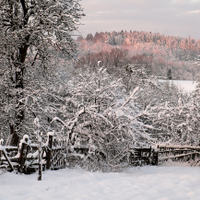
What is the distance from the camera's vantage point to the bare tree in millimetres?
9814

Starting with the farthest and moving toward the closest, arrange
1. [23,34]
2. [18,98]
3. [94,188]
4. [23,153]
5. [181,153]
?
[181,153]
[18,98]
[23,34]
[23,153]
[94,188]

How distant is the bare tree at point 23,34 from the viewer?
9814mm

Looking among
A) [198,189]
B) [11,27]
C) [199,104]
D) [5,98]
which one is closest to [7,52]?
[11,27]

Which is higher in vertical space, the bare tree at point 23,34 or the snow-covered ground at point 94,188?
the bare tree at point 23,34

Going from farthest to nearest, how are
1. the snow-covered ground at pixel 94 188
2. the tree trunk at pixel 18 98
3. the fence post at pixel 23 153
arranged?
the tree trunk at pixel 18 98, the fence post at pixel 23 153, the snow-covered ground at pixel 94 188

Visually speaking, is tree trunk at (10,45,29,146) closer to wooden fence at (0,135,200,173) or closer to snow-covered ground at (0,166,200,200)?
wooden fence at (0,135,200,173)

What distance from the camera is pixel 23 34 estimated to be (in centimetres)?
→ 957

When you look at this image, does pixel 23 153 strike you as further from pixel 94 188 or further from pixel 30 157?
pixel 94 188

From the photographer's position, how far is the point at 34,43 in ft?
37.0

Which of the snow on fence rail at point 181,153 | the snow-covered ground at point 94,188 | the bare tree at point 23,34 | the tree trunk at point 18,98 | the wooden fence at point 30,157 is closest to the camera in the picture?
the snow-covered ground at point 94,188

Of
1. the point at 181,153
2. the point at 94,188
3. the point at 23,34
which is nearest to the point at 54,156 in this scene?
the point at 94,188

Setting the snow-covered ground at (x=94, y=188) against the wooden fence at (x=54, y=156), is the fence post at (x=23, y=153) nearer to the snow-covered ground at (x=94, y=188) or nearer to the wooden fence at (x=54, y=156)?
the wooden fence at (x=54, y=156)

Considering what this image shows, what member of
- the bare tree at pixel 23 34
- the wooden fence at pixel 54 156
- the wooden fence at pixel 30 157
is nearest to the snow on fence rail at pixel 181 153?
the wooden fence at pixel 54 156

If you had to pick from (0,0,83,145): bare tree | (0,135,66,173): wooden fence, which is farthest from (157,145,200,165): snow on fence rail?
(0,0,83,145): bare tree
